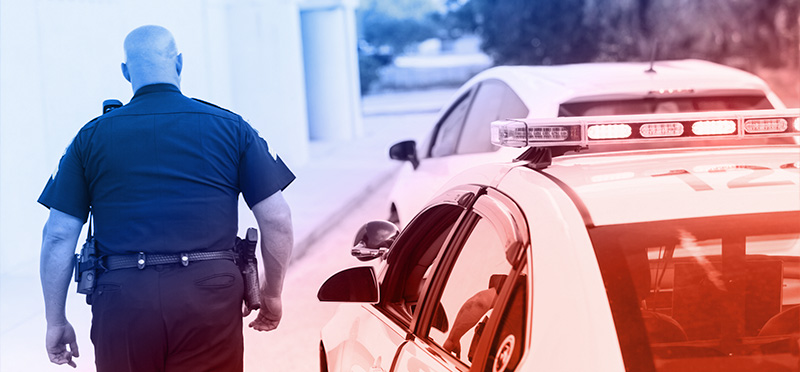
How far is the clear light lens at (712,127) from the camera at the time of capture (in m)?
2.99

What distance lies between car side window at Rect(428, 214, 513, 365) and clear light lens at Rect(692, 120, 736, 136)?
0.62 meters

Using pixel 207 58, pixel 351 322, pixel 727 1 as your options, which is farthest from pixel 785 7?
pixel 351 322

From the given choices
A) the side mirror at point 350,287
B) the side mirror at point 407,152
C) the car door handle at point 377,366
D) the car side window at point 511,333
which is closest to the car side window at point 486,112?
the side mirror at point 407,152

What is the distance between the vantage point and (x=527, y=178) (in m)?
2.88

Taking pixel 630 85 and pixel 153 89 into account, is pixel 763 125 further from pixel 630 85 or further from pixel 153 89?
pixel 630 85

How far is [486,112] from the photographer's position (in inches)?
292

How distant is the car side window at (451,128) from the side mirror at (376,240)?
3326mm

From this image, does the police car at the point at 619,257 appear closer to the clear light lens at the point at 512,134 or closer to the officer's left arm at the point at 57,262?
the clear light lens at the point at 512,134


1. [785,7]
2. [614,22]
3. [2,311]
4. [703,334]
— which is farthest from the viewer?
[614,22]

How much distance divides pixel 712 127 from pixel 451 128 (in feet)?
16.7

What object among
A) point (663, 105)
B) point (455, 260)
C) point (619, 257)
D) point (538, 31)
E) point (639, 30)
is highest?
point (538, 31)

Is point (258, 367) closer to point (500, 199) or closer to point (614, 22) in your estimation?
point (500, 199)

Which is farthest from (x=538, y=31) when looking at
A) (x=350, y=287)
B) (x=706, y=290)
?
(x=706, y=290)

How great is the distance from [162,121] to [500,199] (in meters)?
1.49
